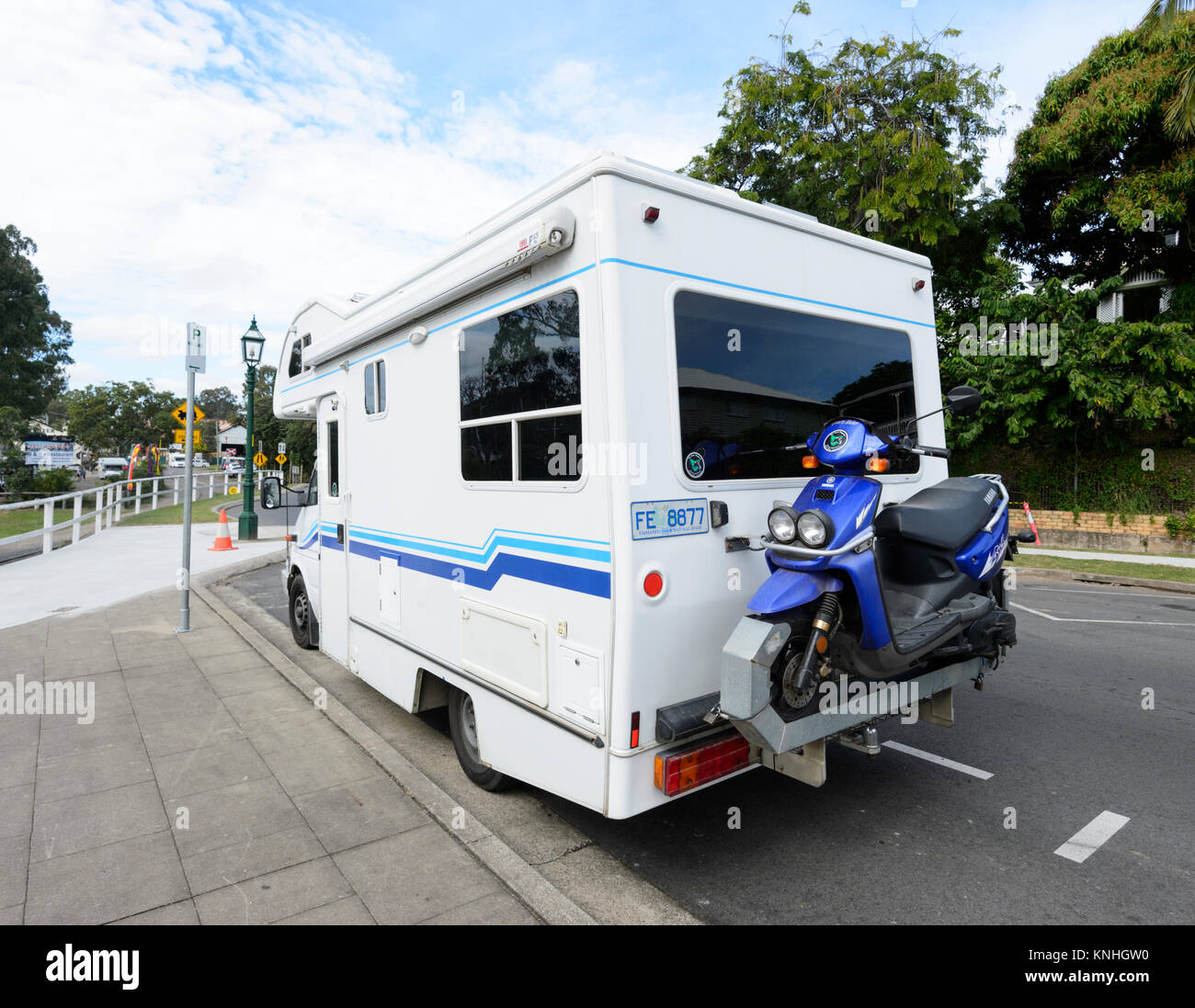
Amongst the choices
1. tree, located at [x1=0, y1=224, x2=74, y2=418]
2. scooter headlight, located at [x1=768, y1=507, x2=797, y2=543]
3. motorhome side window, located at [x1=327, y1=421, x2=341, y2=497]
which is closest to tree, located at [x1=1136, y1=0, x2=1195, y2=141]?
scooter headlight, located at [x1=768, y1=507, x2=797, y2=543]

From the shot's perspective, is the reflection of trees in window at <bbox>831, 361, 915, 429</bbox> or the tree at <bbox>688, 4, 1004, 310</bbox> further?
the tree at <bbox>688, 4, 1004, 310</bbox>

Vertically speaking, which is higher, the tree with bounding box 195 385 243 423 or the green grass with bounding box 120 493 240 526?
the tree with bounding box 195 385 243 423

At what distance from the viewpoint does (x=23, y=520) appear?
20.5 m

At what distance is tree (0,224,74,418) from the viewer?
Result: 40.8 m

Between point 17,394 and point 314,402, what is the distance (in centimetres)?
4766

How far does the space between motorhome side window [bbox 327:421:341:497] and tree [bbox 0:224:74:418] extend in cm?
4603

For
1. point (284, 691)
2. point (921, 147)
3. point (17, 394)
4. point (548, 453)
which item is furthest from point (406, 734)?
point (17, 394)

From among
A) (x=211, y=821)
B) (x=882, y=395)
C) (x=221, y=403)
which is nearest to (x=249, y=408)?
(x=211, y=821)

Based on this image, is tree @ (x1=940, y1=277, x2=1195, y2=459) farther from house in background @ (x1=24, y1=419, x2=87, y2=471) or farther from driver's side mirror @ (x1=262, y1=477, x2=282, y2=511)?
house in background @ (x1=24, y1=419, x2=87, y2=471)

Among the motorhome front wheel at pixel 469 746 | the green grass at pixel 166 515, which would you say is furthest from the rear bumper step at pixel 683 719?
the green grass at pixel 166 515

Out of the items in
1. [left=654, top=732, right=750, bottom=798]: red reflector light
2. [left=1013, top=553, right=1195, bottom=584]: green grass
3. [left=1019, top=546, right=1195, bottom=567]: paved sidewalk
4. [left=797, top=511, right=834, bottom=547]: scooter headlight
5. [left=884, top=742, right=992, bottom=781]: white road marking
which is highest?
[left=797, top=511, right=834, bottom=547]: scooter headlight

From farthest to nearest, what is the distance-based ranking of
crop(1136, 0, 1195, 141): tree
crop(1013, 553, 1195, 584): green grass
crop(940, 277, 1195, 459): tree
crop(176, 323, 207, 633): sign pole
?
1. crop(940, 277, 1195, 459): tree
2. crop(1136, 0, 1195, 141): tree
3. crop(1013, 553, 1195, 584): green grass
4. crop(176, 323, 207, 633): sign pole

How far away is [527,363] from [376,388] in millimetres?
1875

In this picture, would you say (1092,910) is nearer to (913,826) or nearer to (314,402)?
(913,826)
